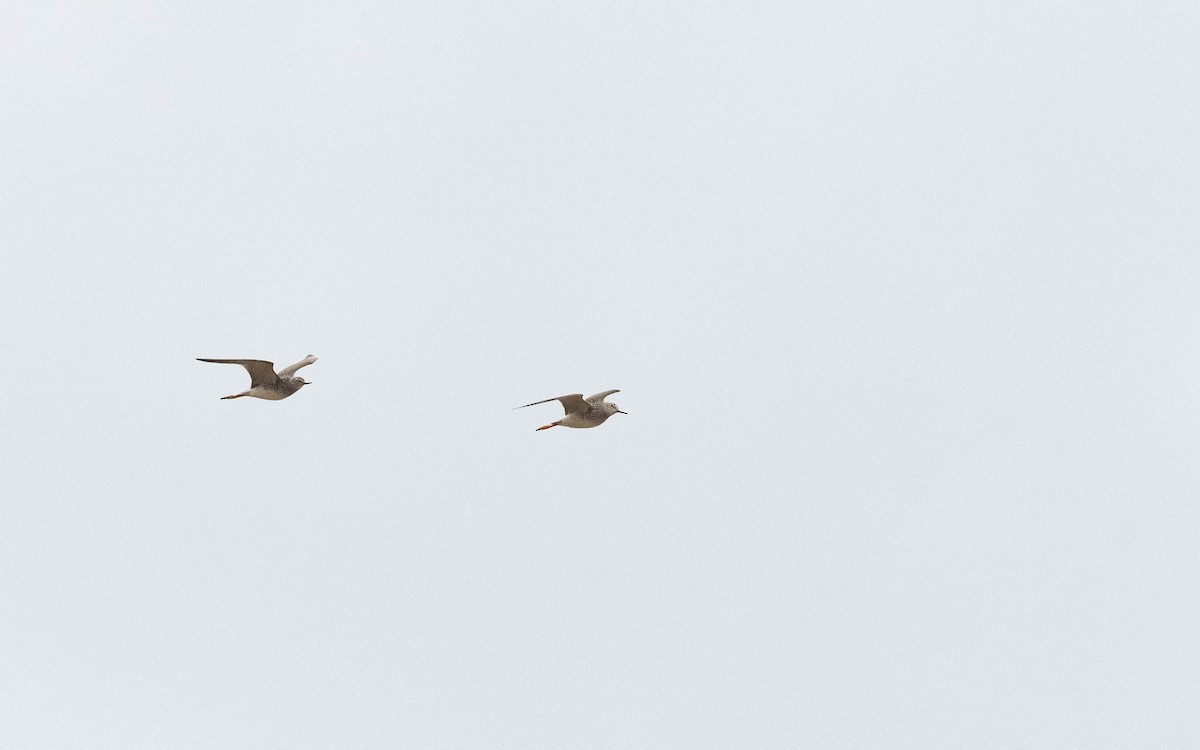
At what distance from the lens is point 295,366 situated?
2424 inches

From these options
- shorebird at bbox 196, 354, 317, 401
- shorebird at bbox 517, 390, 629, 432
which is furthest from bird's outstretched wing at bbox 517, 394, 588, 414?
shorebird at bbox 196, 354, 317, 401

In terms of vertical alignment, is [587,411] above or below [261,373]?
below

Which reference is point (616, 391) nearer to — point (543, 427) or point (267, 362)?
point (543, 427)

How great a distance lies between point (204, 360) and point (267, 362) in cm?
503

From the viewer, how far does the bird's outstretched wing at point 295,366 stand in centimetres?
6050

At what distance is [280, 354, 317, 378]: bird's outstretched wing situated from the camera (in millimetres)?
60500

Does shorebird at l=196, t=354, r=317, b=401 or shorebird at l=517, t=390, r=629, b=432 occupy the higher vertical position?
shorebird at l=196, t=354, r=317, b=401

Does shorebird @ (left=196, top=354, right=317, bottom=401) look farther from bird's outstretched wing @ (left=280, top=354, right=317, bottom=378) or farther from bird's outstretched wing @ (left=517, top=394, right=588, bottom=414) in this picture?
bird's outstretched wing @ (left=517, top=394, right=588, bottom=414)

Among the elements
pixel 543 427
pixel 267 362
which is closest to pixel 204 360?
pixel 267 362

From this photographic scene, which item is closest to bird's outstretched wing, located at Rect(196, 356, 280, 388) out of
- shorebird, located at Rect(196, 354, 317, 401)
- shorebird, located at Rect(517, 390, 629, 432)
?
shorebird, located at Rect(196, 354, 317, 401)

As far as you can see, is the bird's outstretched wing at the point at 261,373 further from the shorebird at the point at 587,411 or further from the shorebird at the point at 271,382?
the shorebird at the point at 587,411

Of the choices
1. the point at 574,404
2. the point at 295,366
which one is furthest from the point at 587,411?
the point at 295,366

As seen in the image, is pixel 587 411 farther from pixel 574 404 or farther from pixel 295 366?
pixel 295 366

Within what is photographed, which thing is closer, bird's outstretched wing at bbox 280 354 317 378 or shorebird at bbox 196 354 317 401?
shorebird at bbox 196 354 317 401
